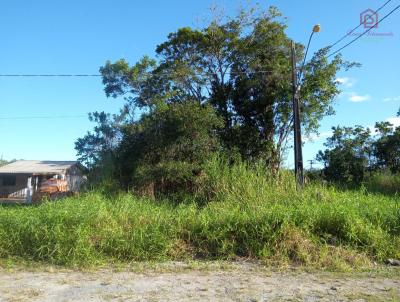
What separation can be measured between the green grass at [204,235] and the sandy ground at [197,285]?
2.13 ft

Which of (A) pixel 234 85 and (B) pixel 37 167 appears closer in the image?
(A) pixel 234 85

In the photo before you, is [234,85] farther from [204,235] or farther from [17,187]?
[17,187]

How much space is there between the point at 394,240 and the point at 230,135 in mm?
11496

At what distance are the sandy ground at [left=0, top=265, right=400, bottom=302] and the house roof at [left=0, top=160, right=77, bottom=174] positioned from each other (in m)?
27.2

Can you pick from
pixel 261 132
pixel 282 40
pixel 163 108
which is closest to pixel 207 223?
pixel 163 108

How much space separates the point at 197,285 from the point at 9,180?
32609 millimetres

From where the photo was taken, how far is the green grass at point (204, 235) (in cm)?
757

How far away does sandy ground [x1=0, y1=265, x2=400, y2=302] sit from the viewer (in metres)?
5.55

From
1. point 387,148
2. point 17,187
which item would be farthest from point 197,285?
point 17,187

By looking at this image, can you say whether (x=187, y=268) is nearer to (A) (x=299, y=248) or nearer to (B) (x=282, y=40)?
(A) (x=299, y=248)

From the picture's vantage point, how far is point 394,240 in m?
8.30

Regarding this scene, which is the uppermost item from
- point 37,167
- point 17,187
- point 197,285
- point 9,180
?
point 37,167

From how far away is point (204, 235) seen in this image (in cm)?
810

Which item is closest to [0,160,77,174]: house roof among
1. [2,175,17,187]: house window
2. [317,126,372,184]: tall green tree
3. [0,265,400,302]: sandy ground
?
[2,175,17,187]: house window
